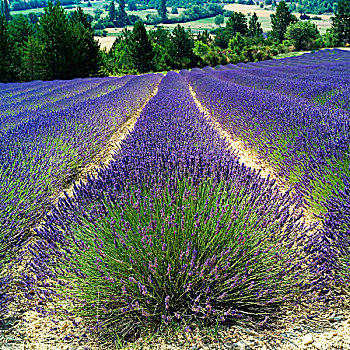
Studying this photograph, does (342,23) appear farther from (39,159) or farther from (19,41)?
(39,159)

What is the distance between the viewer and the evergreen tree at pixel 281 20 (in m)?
60.1

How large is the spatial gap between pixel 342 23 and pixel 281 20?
16.2 m

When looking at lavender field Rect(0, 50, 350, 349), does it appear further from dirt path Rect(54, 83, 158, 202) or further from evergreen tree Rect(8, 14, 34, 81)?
evergreen tree Rect(8, 14, 34, 81)

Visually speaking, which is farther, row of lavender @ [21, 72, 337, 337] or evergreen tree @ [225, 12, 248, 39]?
evergreen tree @ [225, 12, 248, 39]

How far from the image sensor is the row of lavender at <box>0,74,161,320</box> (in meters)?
2.25

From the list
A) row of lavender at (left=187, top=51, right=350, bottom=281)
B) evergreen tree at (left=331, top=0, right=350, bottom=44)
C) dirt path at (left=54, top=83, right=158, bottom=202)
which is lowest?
dirt path at (left=54, top=83, right=158, bottom=202)

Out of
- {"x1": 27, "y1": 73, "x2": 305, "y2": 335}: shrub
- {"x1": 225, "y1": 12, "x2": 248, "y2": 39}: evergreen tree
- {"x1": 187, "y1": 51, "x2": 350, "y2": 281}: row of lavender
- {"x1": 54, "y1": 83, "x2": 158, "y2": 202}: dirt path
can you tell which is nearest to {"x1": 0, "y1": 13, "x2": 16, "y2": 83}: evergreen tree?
{"x1": 54, "y1": 83, "x2": 158, "y2": 202}: dirt path

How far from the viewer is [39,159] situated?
125 inches

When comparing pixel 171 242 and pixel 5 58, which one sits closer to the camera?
pixel 171 242

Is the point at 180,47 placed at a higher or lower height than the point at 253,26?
lower

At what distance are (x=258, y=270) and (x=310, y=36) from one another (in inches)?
2039

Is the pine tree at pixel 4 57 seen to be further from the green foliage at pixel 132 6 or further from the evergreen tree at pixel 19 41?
the green foliage at pixel 132 6

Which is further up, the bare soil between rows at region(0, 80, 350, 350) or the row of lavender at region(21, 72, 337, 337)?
the row of lavender at region(21, 72, 337, 337)

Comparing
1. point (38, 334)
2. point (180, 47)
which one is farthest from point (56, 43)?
point (38, 334)
